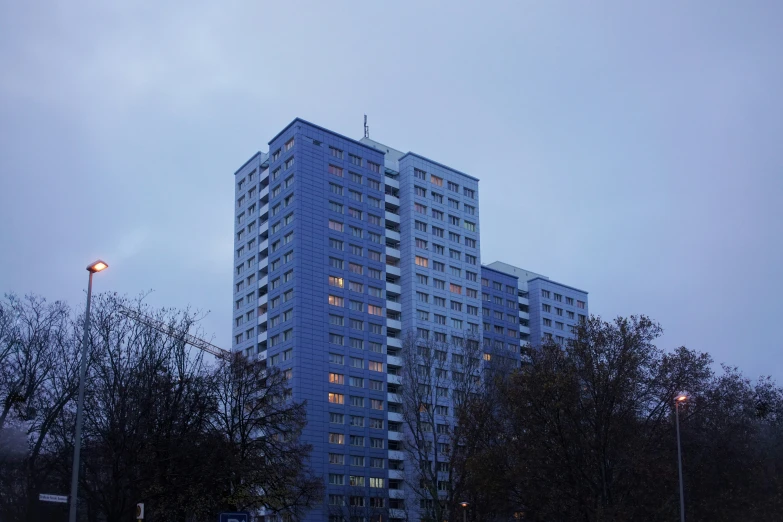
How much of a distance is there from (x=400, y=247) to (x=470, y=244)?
13351mm

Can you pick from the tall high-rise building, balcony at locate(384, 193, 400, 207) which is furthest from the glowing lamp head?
balcony at locate(384, 193, 400, 207)

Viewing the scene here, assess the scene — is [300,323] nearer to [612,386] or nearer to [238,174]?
[238,174]

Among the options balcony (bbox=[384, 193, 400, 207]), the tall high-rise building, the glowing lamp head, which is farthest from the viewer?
balcony (bbox=[384, 193, 400, 207])

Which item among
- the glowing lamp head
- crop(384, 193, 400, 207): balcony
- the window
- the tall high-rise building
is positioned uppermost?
crop(384, 193, 400, 207): balcony

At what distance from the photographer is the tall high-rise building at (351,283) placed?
104375 millimetres

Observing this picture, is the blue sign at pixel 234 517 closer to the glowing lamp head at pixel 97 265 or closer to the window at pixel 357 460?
the glowing lamp head at pixel 97 265

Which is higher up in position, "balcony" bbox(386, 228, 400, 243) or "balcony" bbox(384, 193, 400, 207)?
"balcony" bbox(384, 193, 400, 207)

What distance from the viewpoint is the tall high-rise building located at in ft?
342

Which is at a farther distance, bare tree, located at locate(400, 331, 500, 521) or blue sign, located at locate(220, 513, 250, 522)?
bare tree, located at locate(400, 331, 500, 521)

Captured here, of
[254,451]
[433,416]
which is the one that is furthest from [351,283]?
[254,451]

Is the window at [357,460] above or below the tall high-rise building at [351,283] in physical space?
below

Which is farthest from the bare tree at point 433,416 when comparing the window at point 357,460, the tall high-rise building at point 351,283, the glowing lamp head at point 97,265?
the glowing lamp head at point 97,265

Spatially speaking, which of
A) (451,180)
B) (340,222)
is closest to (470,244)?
(451,180)

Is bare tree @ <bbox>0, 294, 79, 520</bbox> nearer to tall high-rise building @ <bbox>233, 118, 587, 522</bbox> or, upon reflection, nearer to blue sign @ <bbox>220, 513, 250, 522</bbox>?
blue sign @ <bbox>220, 513, 250, 522</bbox>
